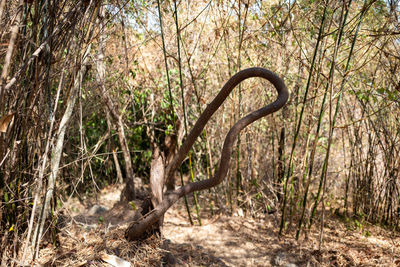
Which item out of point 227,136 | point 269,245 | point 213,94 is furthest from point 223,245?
point 213,94

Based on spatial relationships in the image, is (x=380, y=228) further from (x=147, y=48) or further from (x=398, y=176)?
(x=147, y=48)

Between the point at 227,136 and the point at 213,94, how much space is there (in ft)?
9.29

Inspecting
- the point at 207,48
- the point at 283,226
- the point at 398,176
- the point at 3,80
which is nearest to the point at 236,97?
the point at 207,48

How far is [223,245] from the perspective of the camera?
323 cm

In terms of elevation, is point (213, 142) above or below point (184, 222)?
above

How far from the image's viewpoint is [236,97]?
4.04 m

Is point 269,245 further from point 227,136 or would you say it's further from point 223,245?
point 227,136

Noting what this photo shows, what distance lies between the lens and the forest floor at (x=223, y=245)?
2.19 m

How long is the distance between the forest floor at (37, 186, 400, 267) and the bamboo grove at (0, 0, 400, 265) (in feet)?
0.51

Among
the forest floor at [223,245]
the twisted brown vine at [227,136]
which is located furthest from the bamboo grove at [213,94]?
the twisted brown vine at [227,136]

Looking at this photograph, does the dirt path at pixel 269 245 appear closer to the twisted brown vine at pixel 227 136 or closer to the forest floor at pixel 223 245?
the forest floor at pixel 223 245

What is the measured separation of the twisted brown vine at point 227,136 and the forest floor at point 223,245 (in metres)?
0.18

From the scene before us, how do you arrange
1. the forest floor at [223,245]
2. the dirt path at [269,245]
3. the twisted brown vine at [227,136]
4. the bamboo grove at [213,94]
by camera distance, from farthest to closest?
the dirt path at [269,245] < the forest floor at [223,245] < the bamboo grove at [213,94] < the twisted brown vine at [227,136]

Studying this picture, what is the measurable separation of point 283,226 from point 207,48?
7.62ft
